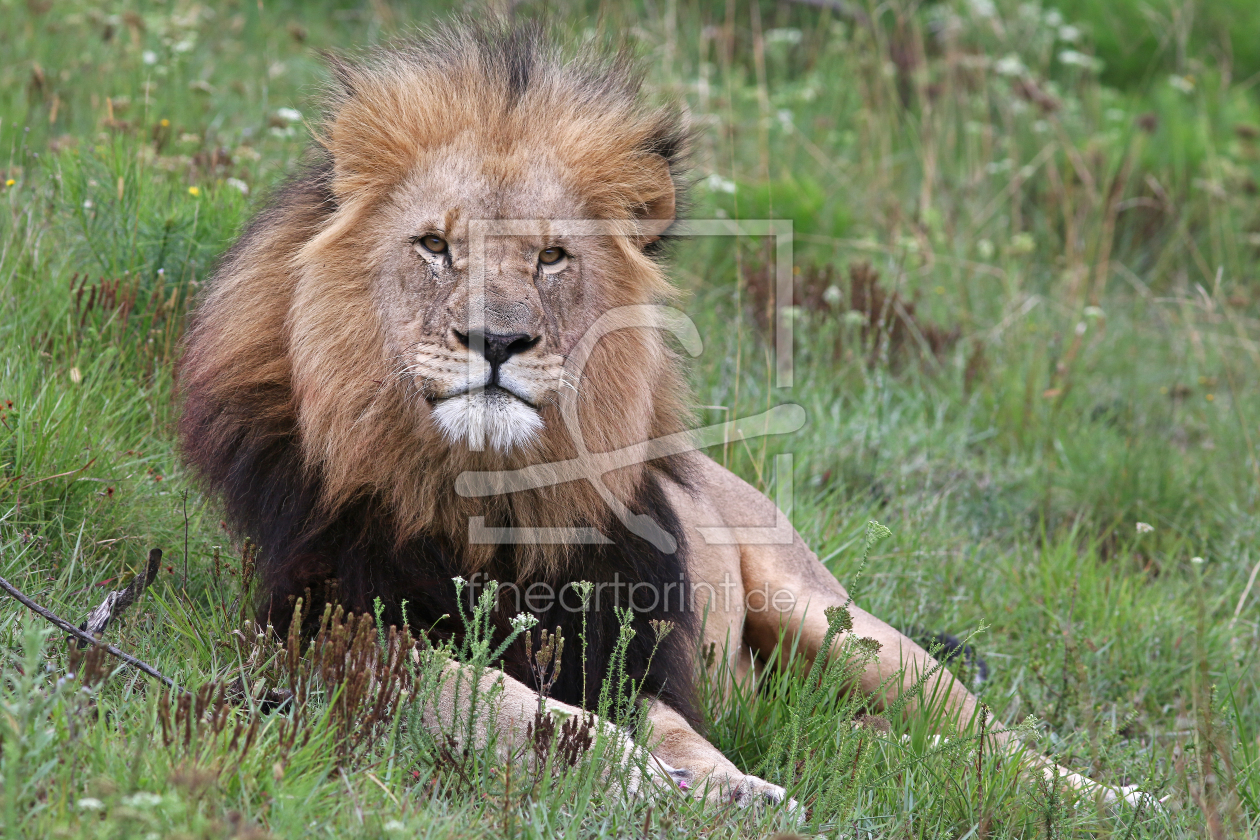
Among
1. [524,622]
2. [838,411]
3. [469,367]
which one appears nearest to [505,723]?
[524,622]

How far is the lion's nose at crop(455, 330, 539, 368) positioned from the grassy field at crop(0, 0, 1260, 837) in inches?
31.6

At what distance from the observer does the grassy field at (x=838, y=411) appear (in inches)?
104

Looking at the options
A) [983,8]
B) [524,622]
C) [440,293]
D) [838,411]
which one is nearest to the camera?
[524,622]

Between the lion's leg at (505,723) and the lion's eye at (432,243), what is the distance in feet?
3.22

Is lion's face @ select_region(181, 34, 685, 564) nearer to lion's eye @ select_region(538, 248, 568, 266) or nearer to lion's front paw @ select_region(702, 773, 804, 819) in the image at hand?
lion's eye @ select_region(538, 248, 568, 266)

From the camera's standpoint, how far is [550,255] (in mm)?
3113

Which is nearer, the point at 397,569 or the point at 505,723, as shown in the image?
the point at 505,723

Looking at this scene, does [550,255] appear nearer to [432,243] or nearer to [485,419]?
[432,243]

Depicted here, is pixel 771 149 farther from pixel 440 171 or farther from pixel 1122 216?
pixel 440 171

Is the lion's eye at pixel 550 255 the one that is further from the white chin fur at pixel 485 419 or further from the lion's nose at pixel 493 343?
the white chin fur at pixel 485 419

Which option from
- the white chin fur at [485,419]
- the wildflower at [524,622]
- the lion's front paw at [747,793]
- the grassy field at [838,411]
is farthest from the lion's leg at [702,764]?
the white chin fur at [485,419]

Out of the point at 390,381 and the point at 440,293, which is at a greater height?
the point at 440,293

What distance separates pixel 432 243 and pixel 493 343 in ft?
1.26

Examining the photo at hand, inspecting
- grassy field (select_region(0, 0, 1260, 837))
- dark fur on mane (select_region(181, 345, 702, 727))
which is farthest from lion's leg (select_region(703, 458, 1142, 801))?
dark fur on mane (select_region(181, 345, 702, 727))
